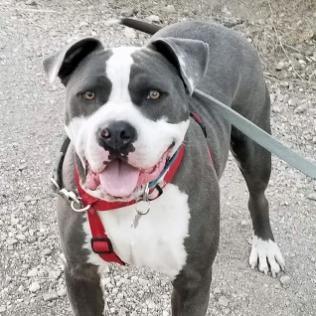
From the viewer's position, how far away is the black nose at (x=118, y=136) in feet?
7.73

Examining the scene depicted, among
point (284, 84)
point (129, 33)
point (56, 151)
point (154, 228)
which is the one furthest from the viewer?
point (129, 33)

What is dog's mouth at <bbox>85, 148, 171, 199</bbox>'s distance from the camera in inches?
96.9

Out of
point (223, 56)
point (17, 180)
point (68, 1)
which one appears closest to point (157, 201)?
point (223, 56)

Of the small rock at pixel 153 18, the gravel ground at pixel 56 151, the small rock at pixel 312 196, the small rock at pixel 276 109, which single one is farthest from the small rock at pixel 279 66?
the small rock at pixel 312 196

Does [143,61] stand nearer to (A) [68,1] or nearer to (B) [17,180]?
(B) [17,180]

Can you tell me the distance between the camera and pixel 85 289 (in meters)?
3.07

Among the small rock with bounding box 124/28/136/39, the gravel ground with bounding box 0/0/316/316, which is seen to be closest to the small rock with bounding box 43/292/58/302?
the gravel ground with bounding box 0/0/316/316

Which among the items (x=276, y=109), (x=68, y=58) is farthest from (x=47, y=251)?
(x=276, y=109)

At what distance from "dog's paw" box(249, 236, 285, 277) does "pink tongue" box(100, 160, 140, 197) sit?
1.71 m

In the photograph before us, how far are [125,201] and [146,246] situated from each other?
25 cm

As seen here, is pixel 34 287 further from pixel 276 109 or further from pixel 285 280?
pixel 276 109

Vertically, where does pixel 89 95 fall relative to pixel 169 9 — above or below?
above

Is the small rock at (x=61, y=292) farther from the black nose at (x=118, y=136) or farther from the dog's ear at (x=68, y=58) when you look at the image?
the black nose at (x=118, y=136)

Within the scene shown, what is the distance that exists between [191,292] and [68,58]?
1101mm
